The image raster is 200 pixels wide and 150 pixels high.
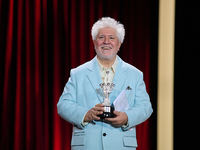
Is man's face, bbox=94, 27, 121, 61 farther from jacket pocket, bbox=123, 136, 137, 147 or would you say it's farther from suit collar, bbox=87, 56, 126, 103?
jacket pocket, bbox=123, 136, 137, 147

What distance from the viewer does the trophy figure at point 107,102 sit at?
2205 mm

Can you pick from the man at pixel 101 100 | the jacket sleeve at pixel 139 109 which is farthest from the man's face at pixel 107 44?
the jacket sleeve at pixel 139 109

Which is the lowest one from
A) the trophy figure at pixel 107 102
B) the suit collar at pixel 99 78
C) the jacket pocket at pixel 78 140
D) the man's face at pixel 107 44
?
the jacket pocket at pixel 78 140

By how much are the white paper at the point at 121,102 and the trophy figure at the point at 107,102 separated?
0.16ft

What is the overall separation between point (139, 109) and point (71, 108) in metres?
0.45

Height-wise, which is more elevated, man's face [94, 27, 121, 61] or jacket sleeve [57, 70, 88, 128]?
man's face [94, 27, 121, 61]

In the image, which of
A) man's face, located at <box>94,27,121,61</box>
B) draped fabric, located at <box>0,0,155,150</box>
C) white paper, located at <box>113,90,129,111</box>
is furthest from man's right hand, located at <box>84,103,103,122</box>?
draped fabric, located at <box>0,0,155,150</box>

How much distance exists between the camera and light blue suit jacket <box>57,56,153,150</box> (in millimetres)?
2342

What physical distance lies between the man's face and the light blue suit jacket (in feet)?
0.27

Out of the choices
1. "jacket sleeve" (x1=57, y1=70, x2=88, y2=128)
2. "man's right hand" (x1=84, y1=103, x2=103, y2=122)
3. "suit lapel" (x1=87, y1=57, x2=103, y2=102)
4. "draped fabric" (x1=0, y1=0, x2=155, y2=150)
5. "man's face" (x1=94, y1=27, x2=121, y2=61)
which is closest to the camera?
"man's right hand" (x1=84, y1=103, x2=103, y2=122)
